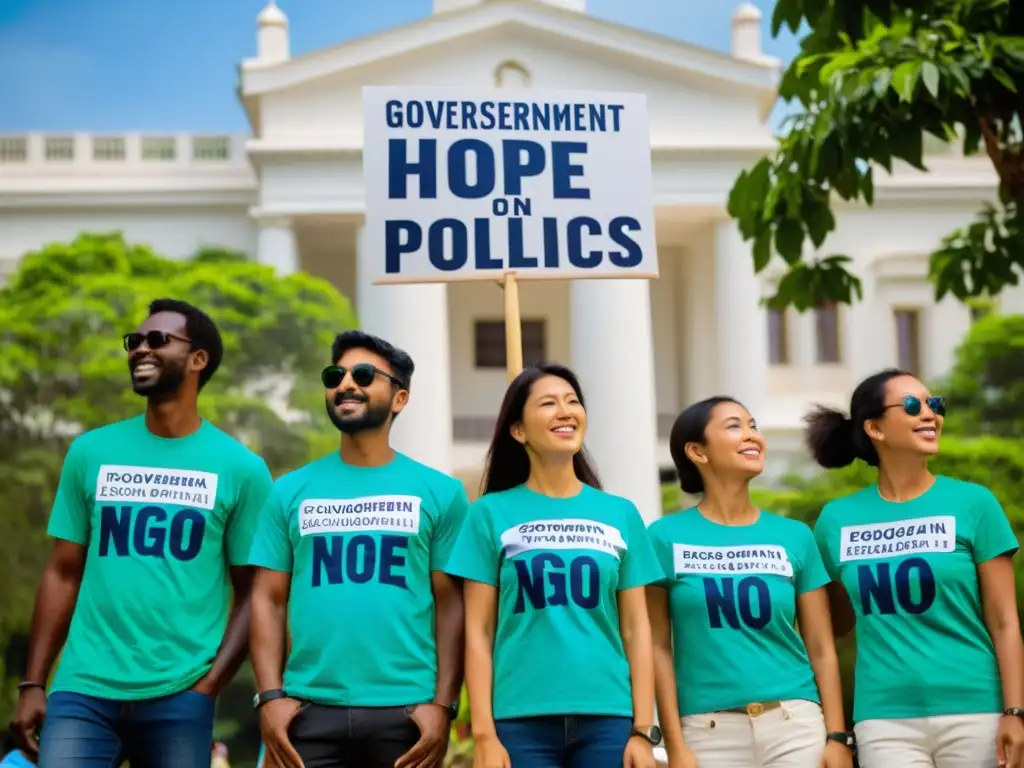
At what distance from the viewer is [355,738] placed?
13.9 ft

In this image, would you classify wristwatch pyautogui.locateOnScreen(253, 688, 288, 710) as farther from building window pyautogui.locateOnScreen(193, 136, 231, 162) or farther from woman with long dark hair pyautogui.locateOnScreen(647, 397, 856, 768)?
building window pyautogui.locateOnScreen(193, 136, 231, 162)

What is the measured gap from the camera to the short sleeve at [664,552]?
462cm

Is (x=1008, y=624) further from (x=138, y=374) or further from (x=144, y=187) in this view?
(x=144, y=187)

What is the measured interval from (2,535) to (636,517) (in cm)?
1683

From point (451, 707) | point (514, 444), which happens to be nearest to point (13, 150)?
point (514, 444)

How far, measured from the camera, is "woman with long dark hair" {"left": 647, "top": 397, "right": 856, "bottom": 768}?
447cm

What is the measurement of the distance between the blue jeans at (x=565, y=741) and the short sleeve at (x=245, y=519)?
3.20 ft

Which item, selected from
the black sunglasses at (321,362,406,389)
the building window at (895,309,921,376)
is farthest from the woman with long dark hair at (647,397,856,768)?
the building window at (895,309,921,376)

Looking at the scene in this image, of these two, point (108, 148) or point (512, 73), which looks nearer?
point (512, 73)

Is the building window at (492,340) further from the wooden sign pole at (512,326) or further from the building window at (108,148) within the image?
the wooden sign pole at (512,326)

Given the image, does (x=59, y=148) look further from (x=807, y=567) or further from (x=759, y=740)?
(x=759, y=740)

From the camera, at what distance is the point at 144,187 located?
3017 cm

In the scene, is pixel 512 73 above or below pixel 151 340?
above

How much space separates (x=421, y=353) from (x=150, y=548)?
71.4 ft
